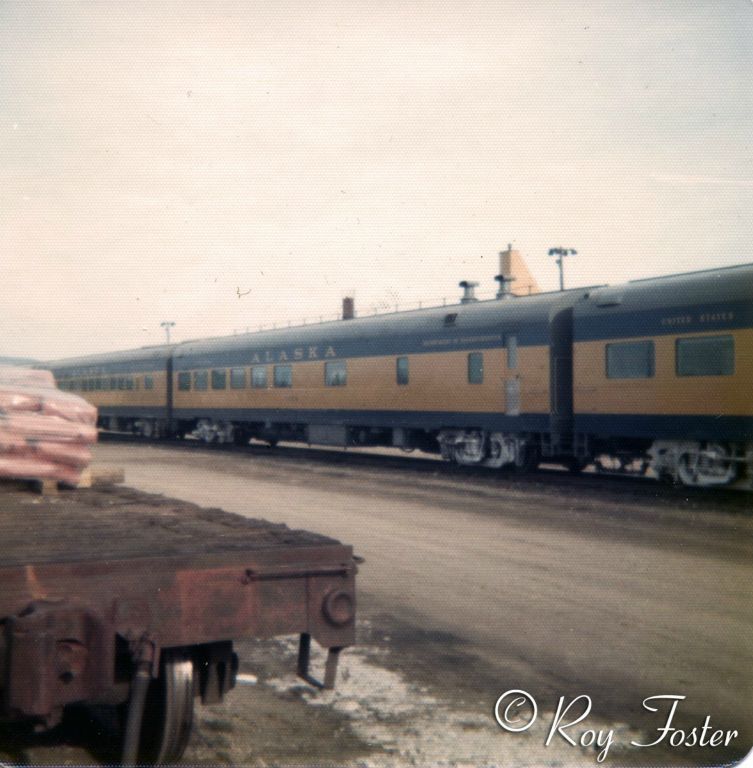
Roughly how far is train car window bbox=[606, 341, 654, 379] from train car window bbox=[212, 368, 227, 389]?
630 inches

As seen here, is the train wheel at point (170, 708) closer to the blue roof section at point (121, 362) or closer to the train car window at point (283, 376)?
the train car window at point (283, 376)

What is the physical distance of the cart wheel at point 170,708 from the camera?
3.82 m

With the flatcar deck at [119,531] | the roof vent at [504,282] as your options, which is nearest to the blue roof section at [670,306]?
the roof vent at [504,282]

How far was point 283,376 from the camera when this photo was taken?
26.1 meters

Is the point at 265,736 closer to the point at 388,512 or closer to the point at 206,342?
the point at 388,512

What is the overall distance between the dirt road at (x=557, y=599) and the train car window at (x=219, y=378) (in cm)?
1422

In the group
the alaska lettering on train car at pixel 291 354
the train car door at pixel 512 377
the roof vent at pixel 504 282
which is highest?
the roof vent at pixel 504 282

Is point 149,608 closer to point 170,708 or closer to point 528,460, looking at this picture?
point 170,708

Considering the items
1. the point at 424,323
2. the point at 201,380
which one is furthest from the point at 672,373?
the point at 201,380

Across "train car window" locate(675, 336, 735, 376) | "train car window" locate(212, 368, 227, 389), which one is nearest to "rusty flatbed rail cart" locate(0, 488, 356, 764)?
"train car window" locate(675, 336, 735, 376)

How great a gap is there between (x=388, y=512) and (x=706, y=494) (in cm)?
Answer: 550

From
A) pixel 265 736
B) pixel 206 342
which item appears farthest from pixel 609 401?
pixel 206 342

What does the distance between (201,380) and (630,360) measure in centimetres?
1818
